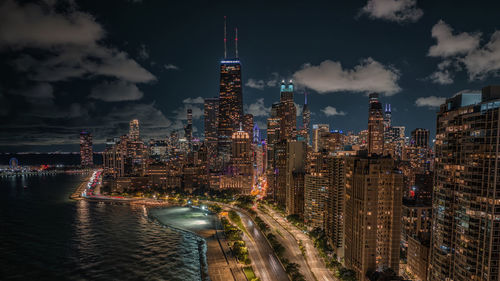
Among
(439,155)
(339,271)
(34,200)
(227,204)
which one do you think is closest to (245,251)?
(339,271)

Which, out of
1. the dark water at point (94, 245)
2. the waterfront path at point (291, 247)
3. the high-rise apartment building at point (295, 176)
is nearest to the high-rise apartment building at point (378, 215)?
the waterfront path at point (291, 247)

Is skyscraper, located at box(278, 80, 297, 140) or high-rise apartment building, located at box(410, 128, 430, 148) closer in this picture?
high-rise apartment building, located at box(410, 128, 430, 148)

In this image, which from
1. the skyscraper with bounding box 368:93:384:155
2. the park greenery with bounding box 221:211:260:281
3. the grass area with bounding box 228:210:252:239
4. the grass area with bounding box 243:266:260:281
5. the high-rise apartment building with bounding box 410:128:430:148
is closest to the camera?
the grass area with bounding box 243:266:260:281

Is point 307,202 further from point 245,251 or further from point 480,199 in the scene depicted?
point 480,199

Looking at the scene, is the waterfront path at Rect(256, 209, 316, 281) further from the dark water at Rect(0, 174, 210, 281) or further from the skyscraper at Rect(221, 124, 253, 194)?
the skyscraper at Rect(221, 124, 253, 194)

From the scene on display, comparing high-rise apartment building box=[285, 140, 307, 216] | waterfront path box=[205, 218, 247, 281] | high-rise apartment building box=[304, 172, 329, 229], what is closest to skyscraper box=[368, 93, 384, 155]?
high-rise apartment building box=[285, 140, 307, 216]

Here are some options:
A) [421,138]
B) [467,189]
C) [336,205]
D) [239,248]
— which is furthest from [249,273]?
[421,138]

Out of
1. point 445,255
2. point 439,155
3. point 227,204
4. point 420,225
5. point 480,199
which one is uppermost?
point 439,155
